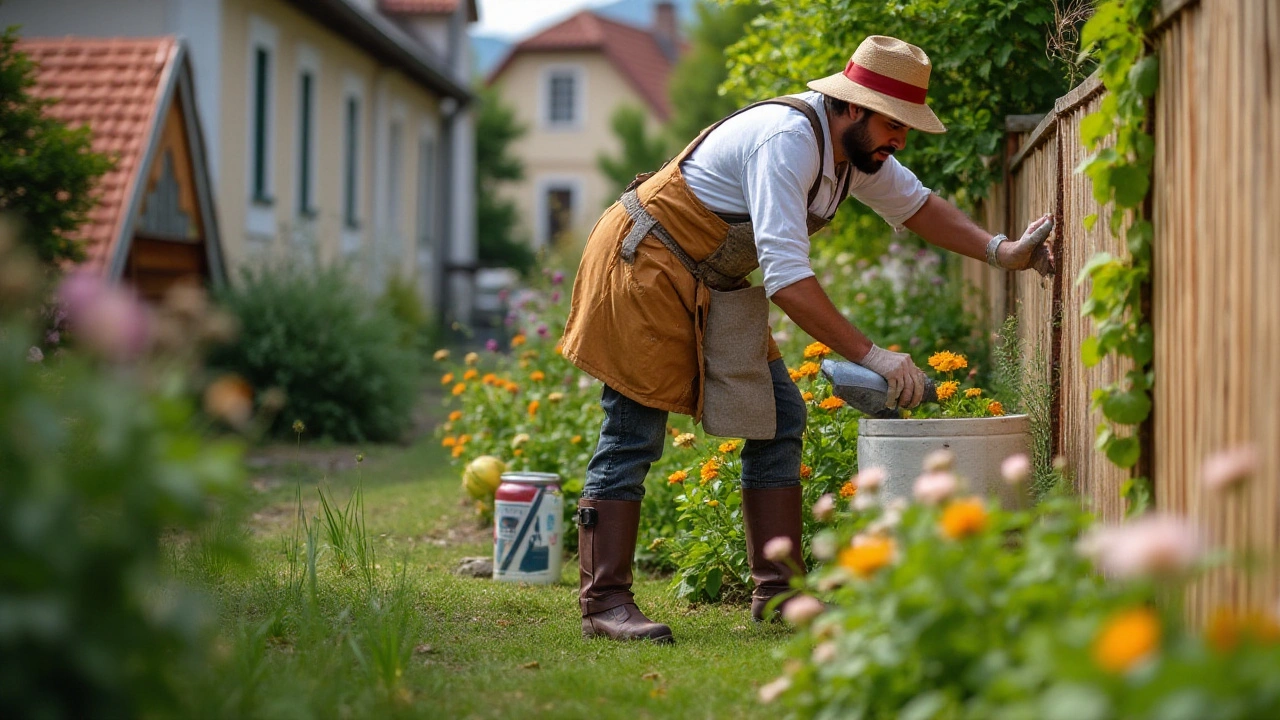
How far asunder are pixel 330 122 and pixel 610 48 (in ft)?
66.8

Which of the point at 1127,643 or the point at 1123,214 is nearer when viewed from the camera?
the point at 1127,643

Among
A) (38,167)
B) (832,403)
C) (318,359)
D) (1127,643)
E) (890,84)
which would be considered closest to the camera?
(1127,643)

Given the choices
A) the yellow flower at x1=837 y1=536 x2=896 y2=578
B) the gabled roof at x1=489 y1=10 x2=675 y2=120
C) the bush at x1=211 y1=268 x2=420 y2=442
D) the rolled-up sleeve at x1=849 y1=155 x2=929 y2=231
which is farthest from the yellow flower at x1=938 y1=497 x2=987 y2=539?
the gabled roof at x1=489 y1=10 x2=675 y2=120

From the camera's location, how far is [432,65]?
18844 mm

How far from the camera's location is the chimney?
4162 cm

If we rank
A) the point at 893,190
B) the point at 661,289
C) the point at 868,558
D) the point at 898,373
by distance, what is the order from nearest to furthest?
1. the point at 868,558
2. the point at 898,373
3. the point at 661,289
4. the point at 893,190

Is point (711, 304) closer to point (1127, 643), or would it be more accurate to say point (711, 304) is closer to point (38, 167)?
point (1127, 643)

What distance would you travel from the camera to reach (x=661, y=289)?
3.79 meters

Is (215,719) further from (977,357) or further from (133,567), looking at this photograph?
(977,357)

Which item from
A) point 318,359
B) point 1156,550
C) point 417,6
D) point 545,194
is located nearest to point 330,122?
point 417,6

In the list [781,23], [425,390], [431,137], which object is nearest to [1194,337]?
Result: [781,23]

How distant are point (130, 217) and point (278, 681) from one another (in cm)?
583

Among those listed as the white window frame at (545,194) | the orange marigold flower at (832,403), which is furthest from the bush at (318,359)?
the white window frame at (545,194)

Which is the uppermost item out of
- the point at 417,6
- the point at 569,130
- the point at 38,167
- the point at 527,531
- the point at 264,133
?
the point at 569,130
